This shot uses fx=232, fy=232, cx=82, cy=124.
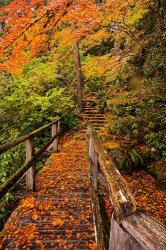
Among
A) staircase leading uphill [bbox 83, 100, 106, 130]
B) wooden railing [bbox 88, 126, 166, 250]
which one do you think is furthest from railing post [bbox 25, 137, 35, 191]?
staircase leading uphill [bbox 83, 100, 106, 130]

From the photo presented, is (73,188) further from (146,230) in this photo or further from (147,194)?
(146,230)

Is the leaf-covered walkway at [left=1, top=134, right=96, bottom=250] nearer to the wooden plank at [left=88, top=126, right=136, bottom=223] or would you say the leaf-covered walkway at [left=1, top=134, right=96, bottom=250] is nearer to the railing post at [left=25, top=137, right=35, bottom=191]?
the railing post at [left=25, top=137, right=35, bottom=191]

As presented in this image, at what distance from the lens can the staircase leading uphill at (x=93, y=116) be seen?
604 inches

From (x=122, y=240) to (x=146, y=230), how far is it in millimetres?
195

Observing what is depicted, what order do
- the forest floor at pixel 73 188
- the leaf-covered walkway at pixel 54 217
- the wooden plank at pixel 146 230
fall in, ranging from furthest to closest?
the forest floor at pixel 73 188 < the leaf-covered walkway at pixel 54 217 < the wooden plank at pixel 146 230

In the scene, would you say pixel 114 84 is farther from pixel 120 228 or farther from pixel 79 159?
pixel 120 228

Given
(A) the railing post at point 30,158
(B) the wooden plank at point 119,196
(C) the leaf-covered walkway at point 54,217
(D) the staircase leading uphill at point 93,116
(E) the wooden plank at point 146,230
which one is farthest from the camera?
(D) the staircase leading uphill at point 93,116

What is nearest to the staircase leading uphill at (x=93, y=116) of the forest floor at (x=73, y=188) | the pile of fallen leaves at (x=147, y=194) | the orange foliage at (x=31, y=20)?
the forest floor at (x=73, y=188)

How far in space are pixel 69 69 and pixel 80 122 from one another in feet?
30.8

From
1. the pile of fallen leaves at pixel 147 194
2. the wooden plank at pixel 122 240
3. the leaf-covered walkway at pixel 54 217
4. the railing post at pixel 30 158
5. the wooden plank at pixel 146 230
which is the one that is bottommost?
the pile of fallen leaves at pixel 147 194

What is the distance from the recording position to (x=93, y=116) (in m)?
16.8

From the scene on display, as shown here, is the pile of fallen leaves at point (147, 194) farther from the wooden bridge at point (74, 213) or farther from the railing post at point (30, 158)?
the railing post at point (30, 158)

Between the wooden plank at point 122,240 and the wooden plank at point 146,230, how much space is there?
39 millimetres

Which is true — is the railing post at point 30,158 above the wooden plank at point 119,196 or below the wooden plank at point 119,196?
below
